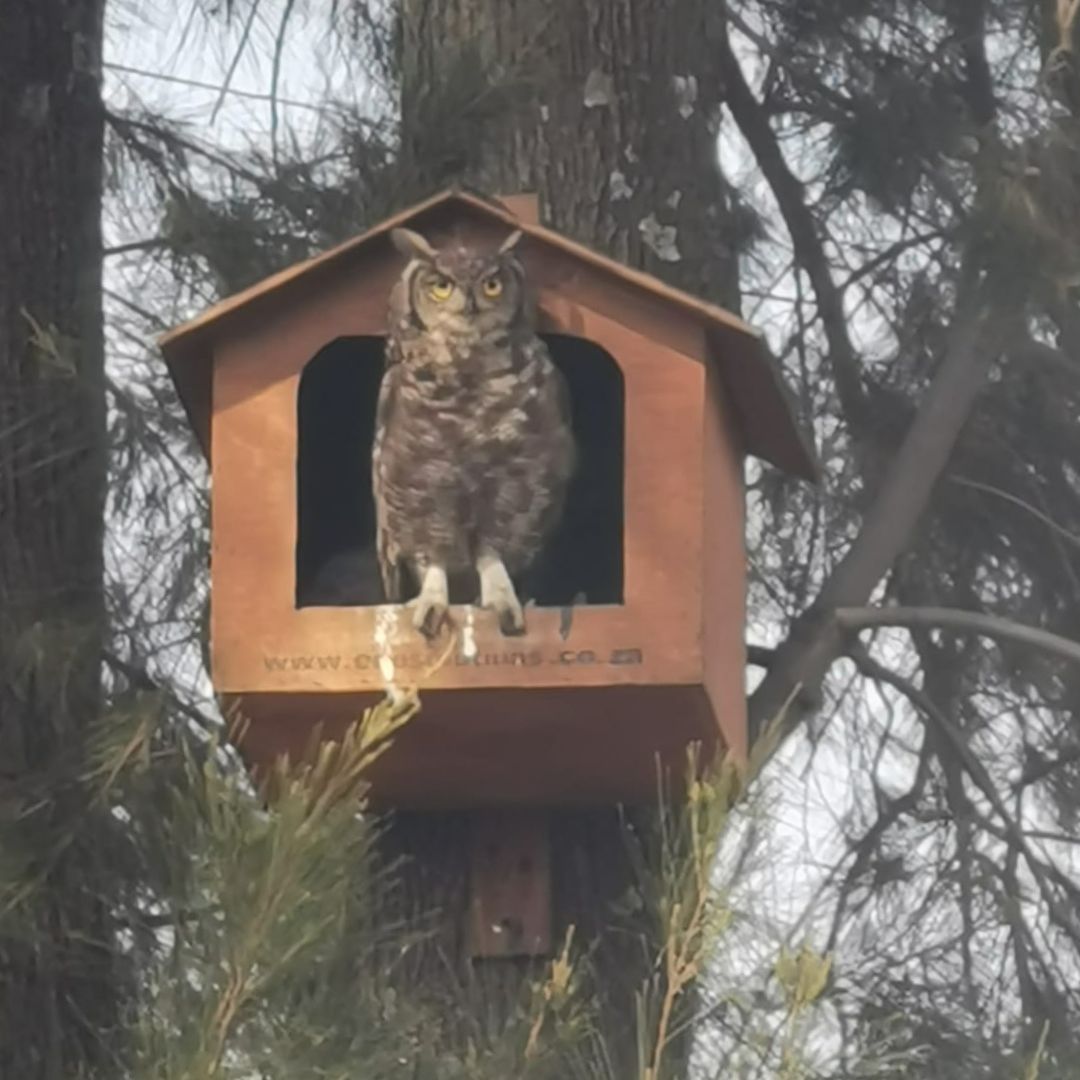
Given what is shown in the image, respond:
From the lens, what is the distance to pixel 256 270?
2.51 meters

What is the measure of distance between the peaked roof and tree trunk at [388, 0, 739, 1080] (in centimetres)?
16

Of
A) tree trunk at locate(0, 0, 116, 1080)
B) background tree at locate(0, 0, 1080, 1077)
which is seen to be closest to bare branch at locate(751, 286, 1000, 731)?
background tree at locate(0, 0, 1080, 1077)

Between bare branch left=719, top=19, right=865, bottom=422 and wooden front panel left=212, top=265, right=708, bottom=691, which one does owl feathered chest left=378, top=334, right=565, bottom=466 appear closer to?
wooden front panel left=212, top=265, right=708, bottom=691

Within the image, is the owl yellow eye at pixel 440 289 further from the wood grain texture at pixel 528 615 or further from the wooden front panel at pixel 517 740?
the wooden front panel at pixel 517 740

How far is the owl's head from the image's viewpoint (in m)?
2.21

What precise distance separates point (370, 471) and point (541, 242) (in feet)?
1.06

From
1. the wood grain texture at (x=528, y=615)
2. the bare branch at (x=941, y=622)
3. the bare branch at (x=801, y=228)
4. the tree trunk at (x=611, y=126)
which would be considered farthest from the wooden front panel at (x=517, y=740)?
the bare branch at (x=801, y=228)

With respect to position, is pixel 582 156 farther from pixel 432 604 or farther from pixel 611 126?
pixel 432 604

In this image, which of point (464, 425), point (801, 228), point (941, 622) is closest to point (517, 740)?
point (464, 425)

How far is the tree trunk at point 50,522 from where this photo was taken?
261 cm

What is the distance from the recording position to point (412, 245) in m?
2.22

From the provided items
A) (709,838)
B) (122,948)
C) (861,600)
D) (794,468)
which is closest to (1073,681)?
(861,600)

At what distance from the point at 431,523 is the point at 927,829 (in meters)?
1.44

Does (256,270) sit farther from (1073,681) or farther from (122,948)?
(1073,681)
